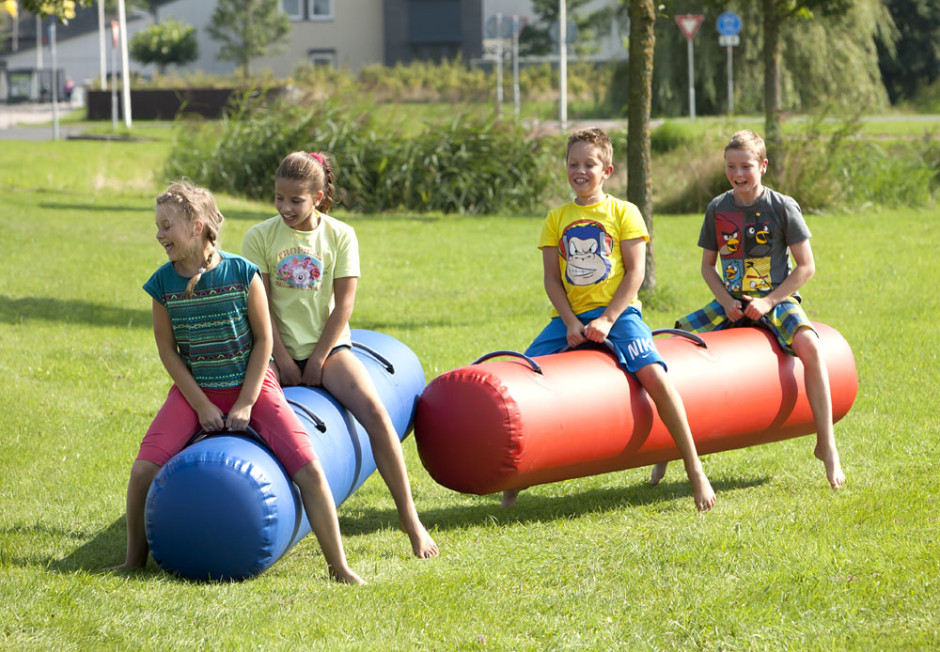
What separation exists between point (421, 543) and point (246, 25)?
50350 millimetres

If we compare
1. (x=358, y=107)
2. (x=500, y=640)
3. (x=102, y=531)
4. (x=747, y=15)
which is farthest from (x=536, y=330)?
(x=747, y=15)

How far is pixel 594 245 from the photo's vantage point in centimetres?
550

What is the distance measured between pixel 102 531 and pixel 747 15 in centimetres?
2539

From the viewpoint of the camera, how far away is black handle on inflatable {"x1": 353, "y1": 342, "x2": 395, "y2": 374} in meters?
5.59

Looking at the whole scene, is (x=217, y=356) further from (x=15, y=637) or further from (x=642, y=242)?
(x=642, y=242)

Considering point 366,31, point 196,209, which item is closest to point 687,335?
point 196,209

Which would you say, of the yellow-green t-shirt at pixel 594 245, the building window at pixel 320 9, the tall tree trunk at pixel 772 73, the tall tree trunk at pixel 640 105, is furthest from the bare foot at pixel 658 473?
the building window at pixel 320 9

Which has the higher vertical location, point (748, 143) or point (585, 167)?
point (748, 143)

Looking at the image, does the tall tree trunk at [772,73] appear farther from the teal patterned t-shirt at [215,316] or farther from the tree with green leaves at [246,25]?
the tree with green leaves at [246,25]

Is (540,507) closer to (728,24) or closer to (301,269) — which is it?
(301,269)

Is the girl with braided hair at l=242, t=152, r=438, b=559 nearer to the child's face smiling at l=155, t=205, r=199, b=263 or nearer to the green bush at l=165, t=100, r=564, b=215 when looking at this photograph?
the child's face smiling at l=155, t=205, r=199, b=263

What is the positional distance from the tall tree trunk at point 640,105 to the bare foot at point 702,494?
16.1 feet

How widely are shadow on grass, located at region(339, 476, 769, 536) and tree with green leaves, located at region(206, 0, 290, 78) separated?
48.1m

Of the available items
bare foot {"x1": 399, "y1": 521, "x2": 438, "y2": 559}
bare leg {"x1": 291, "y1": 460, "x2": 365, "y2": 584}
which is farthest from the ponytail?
bare foot {"x1": 399, "y1": 521, "x2": 438, "y2": 559}
